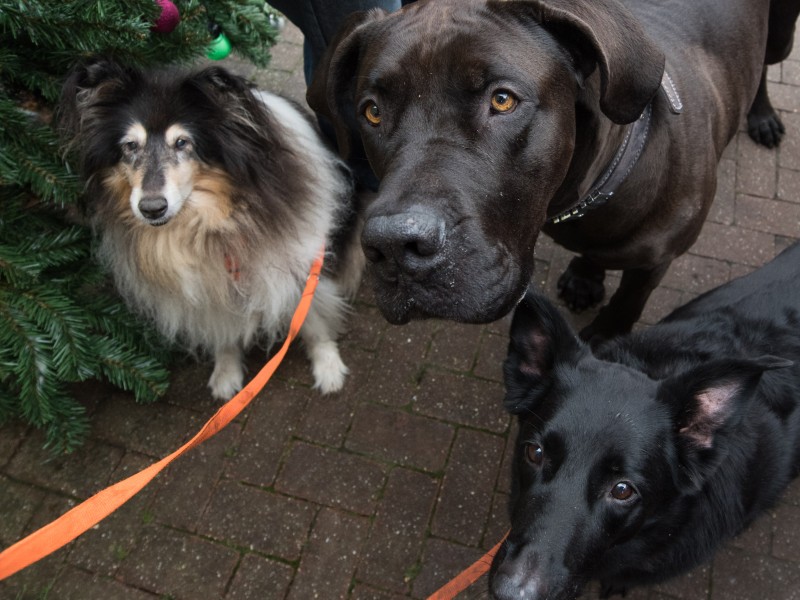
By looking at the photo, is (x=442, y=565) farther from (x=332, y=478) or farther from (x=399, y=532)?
(x=332, y=478)

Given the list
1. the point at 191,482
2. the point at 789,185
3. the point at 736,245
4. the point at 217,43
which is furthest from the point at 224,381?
the point at 789,185

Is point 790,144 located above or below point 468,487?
above

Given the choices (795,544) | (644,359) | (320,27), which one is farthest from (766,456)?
(320,27)

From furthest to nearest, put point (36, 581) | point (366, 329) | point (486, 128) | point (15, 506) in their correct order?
1. point (366, 329)
2. point (15, 506)
3. point (36, 581)
4. point (486, 128)

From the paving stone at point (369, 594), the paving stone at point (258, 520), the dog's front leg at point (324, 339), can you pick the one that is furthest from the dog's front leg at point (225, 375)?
the paving stone at point (369, 594)

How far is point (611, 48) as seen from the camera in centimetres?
188

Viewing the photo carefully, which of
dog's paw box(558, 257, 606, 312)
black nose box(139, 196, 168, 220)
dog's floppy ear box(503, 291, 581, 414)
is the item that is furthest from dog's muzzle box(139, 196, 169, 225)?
dog's paw box(558, 257, 606, 312)

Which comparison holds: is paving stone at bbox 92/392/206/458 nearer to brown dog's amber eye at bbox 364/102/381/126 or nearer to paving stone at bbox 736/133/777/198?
brown dog's amber eye at bbox 364/102/381/126

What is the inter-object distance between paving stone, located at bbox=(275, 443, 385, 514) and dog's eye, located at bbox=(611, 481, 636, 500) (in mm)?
1376

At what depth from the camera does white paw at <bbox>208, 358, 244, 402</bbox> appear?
11.2 ft

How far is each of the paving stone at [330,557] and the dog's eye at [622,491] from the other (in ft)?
4.49

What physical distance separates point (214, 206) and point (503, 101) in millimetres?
1459

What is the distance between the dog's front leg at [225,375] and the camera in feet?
11.2

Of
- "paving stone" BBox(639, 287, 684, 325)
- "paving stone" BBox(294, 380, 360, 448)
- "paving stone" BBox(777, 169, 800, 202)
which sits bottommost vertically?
"paving stone" BBox(294, 380, 360, 448)
